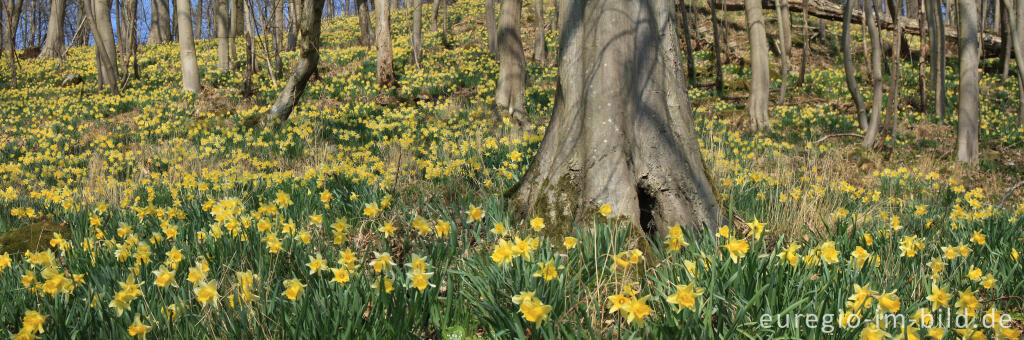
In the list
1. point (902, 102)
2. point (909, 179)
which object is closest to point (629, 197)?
point (909, 179)

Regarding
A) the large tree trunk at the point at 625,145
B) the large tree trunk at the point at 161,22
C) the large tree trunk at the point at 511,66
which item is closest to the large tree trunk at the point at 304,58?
the large tree trunk at the point at 511,66

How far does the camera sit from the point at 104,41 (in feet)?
38.4

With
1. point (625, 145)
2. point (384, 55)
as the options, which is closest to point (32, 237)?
point (625, 145)

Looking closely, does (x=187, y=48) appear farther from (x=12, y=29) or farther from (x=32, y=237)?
(x=32, y=237)

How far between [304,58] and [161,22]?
24.6 metres

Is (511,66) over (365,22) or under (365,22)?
under

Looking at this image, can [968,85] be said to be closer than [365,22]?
Yes

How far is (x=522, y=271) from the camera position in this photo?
1.97 m

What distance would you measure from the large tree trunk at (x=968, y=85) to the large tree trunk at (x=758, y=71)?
2406 mm

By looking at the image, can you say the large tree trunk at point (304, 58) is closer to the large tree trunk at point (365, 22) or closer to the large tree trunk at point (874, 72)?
the large tree trunk at point (874, 72)

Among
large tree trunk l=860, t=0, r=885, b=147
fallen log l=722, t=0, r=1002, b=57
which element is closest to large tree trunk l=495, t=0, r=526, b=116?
large tree trunk l=860, t=0, r=885, b=147

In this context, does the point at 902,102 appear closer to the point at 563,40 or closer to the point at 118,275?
the point at 563,40

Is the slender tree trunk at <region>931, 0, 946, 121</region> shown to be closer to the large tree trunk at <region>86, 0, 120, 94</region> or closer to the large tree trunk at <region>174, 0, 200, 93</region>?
the large tree trunk at <region>174, 0, 200, 93</region>

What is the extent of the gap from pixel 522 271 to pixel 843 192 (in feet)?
12.2
